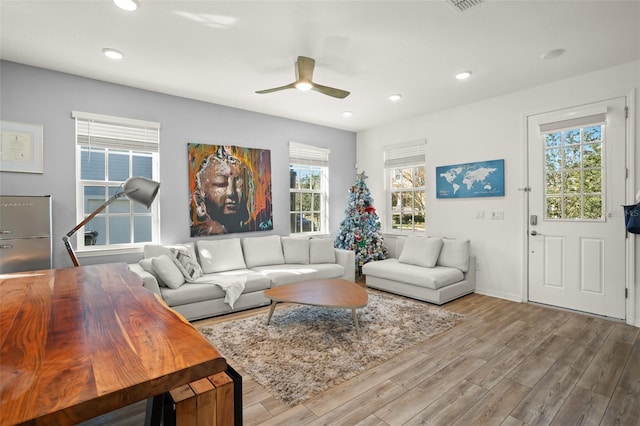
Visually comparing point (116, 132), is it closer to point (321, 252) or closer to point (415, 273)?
point (321, 252)

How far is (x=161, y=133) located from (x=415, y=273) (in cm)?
378

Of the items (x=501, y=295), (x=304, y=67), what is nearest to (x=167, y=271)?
(x=304, y=67)

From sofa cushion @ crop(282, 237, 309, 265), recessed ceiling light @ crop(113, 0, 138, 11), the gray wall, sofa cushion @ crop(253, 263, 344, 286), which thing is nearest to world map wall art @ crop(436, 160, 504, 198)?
the gray wall

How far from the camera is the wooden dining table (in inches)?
24.5

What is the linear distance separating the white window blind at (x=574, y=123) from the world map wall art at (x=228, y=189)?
3.78 m

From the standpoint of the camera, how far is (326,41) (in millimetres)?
2846

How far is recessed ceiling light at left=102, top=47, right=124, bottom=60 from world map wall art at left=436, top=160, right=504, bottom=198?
4.34m

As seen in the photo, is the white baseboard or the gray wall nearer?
the gray wall

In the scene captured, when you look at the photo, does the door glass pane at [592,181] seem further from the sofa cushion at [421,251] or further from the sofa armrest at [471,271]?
the sofa cushion at [421,251]

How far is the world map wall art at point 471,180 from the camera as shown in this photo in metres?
4.35

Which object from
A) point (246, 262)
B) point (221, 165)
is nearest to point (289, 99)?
point (221, 165)

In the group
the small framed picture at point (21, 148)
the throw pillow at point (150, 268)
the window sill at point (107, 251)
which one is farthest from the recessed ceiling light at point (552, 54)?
the small framed picture at point (21, 148)

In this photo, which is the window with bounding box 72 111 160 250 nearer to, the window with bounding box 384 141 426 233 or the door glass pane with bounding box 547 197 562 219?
the window with bounding box 384 141 426 233

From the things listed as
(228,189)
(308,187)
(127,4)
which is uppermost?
(127,4)
